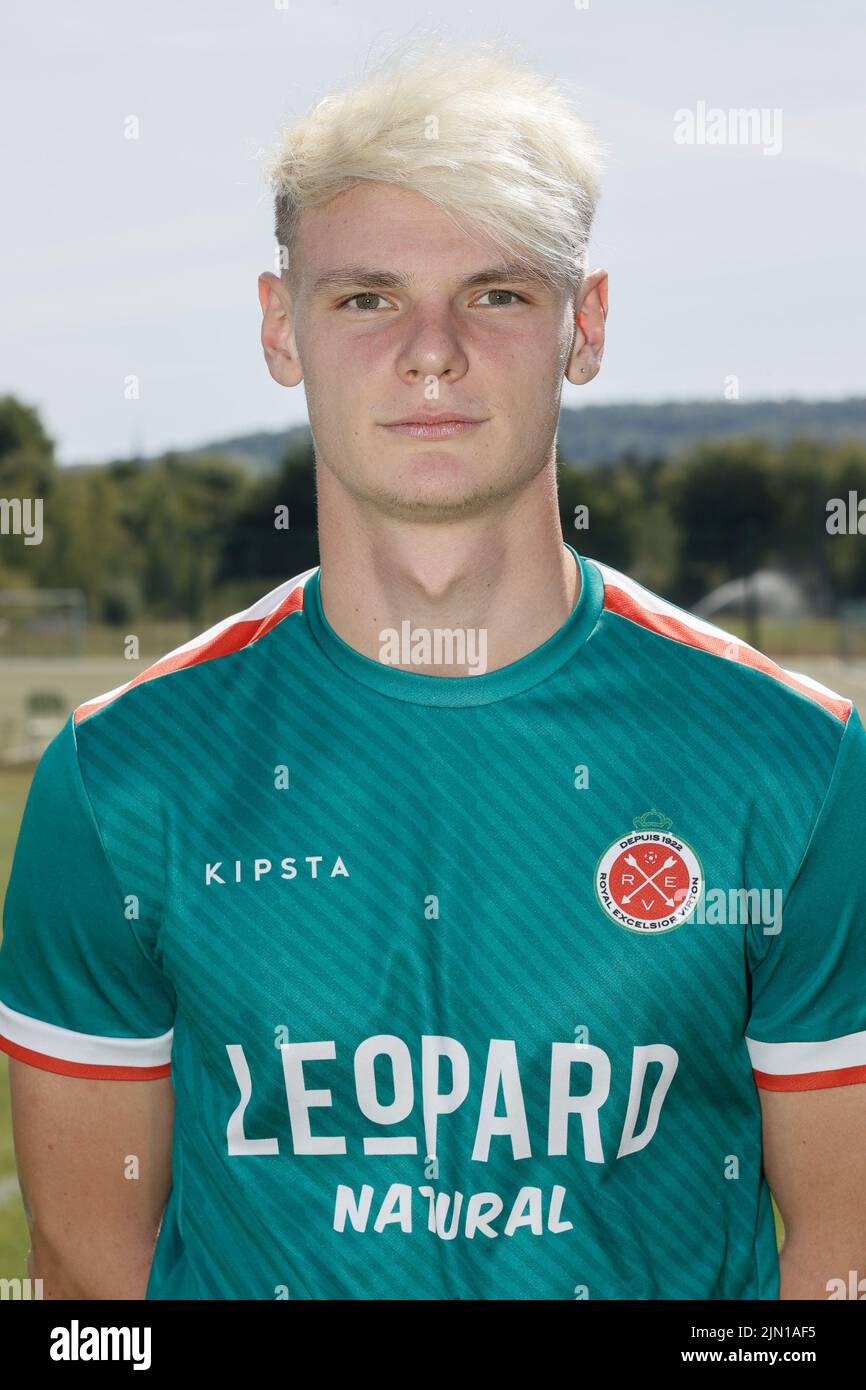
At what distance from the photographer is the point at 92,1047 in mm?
2246

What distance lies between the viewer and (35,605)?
29.2 metres

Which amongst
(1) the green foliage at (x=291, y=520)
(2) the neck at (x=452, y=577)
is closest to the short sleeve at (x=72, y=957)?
(2) the neck at (x=452, y=577)

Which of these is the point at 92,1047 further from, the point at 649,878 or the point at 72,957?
the point at 649,878

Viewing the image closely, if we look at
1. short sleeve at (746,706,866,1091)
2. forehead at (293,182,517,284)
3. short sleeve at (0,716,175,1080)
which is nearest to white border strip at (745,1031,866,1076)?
short sleeve at (746,706,866,1091)

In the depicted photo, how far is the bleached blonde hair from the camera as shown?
2.09 metres

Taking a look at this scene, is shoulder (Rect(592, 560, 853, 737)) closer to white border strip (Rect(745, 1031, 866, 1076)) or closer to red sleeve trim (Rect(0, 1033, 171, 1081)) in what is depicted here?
white border strip (Rect(745, 1031, 866, 1076))

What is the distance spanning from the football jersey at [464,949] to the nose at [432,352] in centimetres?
43

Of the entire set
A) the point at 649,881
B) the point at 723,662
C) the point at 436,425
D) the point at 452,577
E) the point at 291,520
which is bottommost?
the point at 291,520

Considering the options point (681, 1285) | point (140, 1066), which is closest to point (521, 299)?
point (140, 1066)

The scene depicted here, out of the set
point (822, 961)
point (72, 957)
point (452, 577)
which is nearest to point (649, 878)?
point (822, 961)

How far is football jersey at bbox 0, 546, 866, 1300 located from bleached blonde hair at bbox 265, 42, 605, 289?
22.7 inches

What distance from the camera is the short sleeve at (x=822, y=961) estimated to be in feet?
6.87

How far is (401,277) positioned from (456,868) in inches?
33.0

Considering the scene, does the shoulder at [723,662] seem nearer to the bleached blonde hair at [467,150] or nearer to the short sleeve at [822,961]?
the short sleeve at [822,961]
